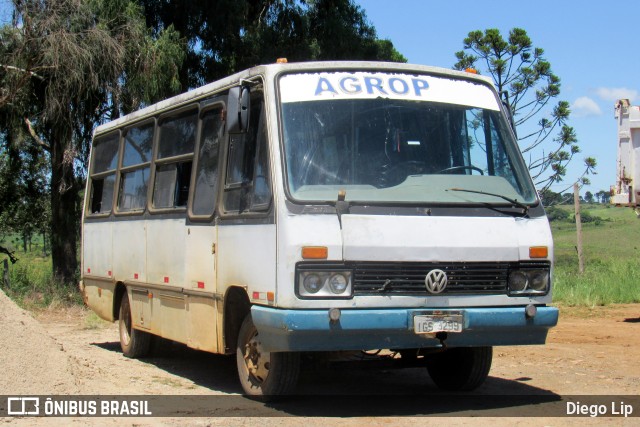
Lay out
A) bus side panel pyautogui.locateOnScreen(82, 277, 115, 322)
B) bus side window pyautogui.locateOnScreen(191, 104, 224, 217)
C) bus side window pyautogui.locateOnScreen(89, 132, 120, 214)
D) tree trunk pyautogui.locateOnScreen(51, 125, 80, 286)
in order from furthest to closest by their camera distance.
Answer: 1. tree trunk pyautogui.locateOnScreen(51, 125, 80, 286)
2. bus side window pyautogui.locateOnScreen(89, 132, 120, 214)
3. bus side panel pyautogui.locateOnScreen(82, 277, 115, 322)
4. bus side window pyautogui.locateOnScreen(191, 104, 224, 217)

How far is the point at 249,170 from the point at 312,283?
4.68ft

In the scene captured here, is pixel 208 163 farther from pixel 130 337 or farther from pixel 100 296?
pixel 100 296

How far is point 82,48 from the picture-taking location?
18.4 meters

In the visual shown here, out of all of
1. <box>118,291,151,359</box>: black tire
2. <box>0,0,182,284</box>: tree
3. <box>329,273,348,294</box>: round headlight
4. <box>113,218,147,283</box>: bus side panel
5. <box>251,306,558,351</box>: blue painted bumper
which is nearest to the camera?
<box>251,306,558,351</box>: blue painted bumper

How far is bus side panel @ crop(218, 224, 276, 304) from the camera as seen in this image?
7616mm

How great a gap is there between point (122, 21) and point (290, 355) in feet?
44.3

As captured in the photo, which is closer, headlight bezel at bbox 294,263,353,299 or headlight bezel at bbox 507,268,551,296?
headlight bezel at bbox 294,263,353,299

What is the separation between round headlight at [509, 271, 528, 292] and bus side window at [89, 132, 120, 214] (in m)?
6.34

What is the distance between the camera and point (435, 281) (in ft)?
24.8

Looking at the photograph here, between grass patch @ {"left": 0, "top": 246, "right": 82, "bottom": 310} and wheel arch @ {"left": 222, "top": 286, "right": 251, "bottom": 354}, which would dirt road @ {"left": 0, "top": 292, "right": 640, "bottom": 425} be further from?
grass patch @ {"left": 0, "top": 246, "right": 82, "bottom": 310}

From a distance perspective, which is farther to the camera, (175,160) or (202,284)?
(175,160)

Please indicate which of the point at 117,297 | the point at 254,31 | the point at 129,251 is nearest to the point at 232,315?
the point at 129,251

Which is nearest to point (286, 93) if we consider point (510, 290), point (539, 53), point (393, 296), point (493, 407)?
point (393, 296)

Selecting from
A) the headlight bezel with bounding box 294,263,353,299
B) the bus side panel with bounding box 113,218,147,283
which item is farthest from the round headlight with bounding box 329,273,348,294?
the bus side panel with bounding box 113,218,147,283
